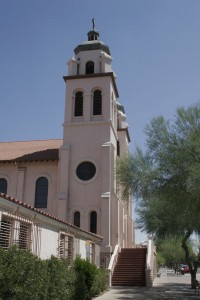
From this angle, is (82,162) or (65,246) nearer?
(65,246)

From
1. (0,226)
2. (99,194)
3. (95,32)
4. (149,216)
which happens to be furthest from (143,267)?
(95,32)

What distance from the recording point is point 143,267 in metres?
27.1

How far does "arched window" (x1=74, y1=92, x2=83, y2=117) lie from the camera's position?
34219 millimetres

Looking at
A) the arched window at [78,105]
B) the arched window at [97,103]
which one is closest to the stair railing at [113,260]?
the arched window at [97,103]

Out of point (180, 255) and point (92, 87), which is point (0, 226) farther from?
point (180, 255)

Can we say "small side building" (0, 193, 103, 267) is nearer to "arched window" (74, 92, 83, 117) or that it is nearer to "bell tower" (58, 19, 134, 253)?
"bell tower" (58, 19, 134, 253)

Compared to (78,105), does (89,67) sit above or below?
above

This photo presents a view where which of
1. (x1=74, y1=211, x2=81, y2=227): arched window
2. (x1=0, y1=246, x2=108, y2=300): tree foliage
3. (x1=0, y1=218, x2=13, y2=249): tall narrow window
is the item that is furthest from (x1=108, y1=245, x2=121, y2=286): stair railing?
(x1=0, y1=218, x2=13, y2=249): tall narrow window

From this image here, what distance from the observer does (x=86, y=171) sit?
3198 cm

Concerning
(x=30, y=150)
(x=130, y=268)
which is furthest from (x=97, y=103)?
(x=130, y=268)

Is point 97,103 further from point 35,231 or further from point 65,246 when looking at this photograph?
point 35,231

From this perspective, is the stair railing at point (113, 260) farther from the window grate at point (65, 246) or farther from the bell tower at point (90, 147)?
the window grate at point (65, 246)

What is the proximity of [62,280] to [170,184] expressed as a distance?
8.19 meters

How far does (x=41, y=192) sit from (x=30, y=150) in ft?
15.9
